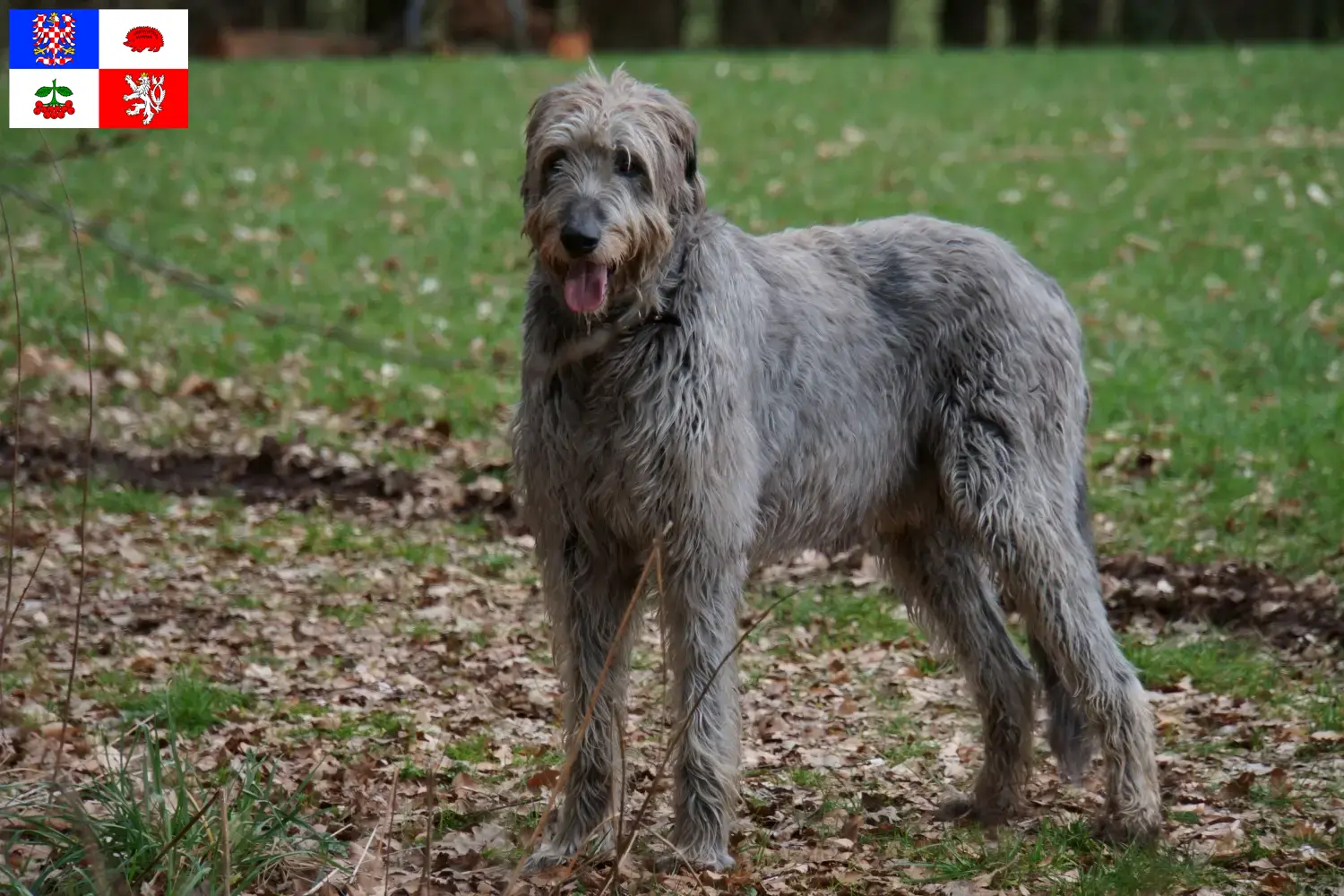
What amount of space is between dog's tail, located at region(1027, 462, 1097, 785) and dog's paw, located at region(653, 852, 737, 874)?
1.30 m

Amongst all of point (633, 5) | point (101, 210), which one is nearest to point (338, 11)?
point (633, 5)

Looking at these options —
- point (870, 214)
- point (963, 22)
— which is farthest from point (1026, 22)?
point (870, 214)

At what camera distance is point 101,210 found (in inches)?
565

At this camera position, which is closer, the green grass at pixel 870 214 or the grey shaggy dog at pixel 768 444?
the grey shaggy dog at pixel 768 444

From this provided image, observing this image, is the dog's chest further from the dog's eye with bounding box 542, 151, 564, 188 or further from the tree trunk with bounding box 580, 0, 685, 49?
the tree trunk with bounding box 580, 0, 685, 49

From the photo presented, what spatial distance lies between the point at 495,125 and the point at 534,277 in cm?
1351

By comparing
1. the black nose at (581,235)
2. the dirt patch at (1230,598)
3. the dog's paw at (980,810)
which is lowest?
the dog's paw at (980,810)

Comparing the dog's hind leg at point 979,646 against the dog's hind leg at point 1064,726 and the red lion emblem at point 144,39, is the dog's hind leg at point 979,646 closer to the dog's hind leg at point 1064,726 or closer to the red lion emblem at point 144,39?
the dog's hind leg at point 1064,726

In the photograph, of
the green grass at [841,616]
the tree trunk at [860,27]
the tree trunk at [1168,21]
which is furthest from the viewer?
the tree trunk at [860,27]

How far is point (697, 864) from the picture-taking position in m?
4.73

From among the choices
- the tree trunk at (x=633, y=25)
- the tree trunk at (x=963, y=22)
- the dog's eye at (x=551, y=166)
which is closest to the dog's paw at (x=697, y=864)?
the dog's eye at (x=551, y=166)

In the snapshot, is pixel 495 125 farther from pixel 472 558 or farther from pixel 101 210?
pixel 472 558

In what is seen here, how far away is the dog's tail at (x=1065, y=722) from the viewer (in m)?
5.25

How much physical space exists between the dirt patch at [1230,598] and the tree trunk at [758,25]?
2262cm
